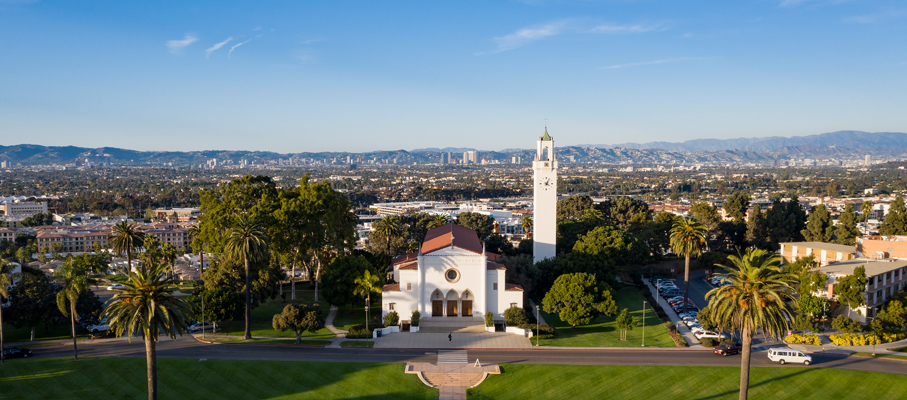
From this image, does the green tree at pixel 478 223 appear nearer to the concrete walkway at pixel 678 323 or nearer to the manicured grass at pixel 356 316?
the concrete walkway at pixel 678 323

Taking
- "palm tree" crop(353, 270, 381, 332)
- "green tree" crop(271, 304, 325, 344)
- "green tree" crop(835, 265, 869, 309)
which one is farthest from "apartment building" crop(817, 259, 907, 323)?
"green tree" crop(271, 304, 325, 344)

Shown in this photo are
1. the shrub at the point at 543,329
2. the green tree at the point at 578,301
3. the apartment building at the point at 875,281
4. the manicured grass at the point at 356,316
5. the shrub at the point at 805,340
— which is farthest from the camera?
the manicured grass at the point at 356,316

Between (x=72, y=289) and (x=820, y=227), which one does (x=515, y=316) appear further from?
(x=820, y=227)

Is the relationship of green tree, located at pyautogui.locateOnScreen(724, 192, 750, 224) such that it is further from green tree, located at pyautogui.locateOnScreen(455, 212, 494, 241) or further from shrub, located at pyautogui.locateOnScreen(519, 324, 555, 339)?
shrub, located at pyautogui.locateOnScreen(519, 324, 555, 339)

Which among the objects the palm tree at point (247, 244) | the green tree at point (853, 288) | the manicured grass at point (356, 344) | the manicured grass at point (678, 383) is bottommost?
the manicured grass at point (678, 383)

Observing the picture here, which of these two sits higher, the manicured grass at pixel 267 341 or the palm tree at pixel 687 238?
the palm tree at pixel 687 238

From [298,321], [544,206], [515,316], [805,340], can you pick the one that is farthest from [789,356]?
[298,321]

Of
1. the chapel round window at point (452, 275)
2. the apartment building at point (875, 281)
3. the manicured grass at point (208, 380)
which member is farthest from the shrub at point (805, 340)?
the manicured grass at point (208, 380)
